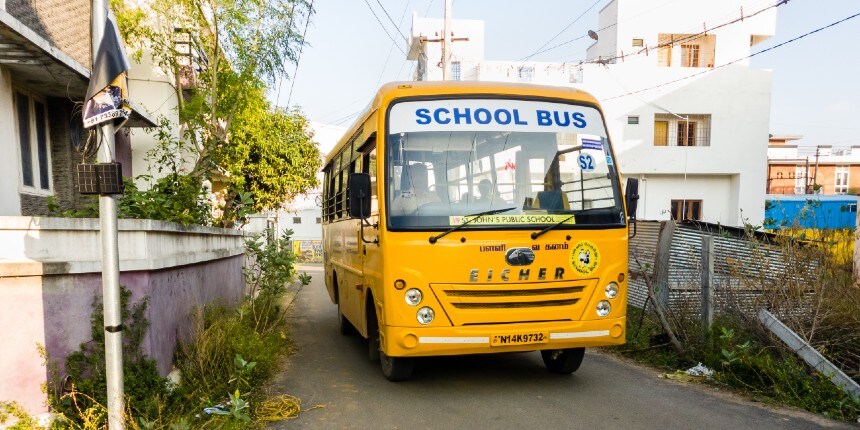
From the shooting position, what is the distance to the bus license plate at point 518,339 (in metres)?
5.36

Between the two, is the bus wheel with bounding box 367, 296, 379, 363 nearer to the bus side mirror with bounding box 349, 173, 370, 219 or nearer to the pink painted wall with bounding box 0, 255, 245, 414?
the bus side mirror with bounding box 349, 173, 370, 219

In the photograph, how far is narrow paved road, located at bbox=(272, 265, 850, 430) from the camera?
500 centimetres

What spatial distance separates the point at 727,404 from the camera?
5.39 metres

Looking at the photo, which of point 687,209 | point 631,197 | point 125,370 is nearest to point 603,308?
point 631,197

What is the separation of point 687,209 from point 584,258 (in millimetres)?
21871

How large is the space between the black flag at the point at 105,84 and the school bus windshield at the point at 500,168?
2351 mm

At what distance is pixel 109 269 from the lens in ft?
13.5

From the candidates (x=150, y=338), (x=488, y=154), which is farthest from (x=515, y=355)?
(x=150, y=338)

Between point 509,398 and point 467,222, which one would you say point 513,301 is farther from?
point 509,398

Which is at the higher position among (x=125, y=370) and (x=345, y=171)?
(x=345, y=171)

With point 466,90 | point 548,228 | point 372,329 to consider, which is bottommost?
point 372,329

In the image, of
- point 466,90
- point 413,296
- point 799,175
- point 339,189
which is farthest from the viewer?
point 799,175

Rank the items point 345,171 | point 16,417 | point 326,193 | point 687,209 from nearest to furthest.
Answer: point 16,417, point 345,171, point 326,193, point 687,209

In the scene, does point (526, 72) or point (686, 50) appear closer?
point (526, 72)
